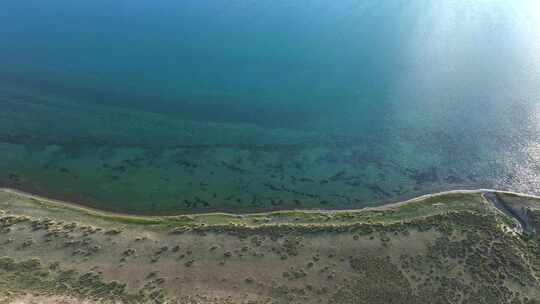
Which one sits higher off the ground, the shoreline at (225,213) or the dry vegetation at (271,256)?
the shoreline at (225,213)

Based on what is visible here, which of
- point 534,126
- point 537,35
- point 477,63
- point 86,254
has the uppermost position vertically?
point 537,35

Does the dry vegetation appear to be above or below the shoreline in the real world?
below

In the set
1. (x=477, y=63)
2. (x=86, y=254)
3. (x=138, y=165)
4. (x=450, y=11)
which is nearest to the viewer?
(x=86, y=254)

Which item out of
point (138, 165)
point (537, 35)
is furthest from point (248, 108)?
point (537, 35)

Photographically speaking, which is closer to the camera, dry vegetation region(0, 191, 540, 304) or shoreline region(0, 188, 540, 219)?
dry vegetation region(0, 191, 540, 304)

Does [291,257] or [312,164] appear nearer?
[291,257]

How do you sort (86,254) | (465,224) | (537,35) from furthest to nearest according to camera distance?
1. (537,35)
2. (465,224)
3. (86,254)

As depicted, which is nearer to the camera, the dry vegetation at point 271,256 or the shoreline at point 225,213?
the dry vegetation at point 271,256

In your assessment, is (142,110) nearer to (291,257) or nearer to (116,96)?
(116,96)
